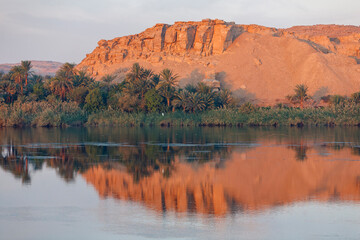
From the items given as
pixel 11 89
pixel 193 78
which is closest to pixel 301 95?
pixel 193 78

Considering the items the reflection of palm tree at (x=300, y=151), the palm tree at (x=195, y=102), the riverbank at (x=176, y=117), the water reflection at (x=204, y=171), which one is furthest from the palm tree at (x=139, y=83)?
the reflection of palm tree at (x=300, y=151)

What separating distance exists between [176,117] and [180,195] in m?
41.9

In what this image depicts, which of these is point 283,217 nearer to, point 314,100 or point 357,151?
point 357,151

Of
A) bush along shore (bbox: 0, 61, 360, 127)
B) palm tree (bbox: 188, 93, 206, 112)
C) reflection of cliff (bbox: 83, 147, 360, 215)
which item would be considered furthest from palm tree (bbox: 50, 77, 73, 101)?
reflection of cliff (bbox: 83, 147, 360, 215)

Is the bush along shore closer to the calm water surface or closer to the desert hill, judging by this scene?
the desert hill

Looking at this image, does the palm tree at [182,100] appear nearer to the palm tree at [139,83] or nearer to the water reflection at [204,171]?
the palm tree at [139,83]

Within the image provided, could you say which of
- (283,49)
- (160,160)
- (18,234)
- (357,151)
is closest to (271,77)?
(283,49)

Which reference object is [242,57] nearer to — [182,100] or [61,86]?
[182,100]

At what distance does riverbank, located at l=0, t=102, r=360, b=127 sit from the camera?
51.9 m

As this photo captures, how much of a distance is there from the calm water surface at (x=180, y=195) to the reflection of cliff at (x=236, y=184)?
0.03 meters

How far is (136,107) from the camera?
→ 188 feet

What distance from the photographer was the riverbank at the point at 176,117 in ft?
170

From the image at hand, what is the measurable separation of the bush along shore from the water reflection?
25734mm

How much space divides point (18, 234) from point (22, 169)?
8946mm
